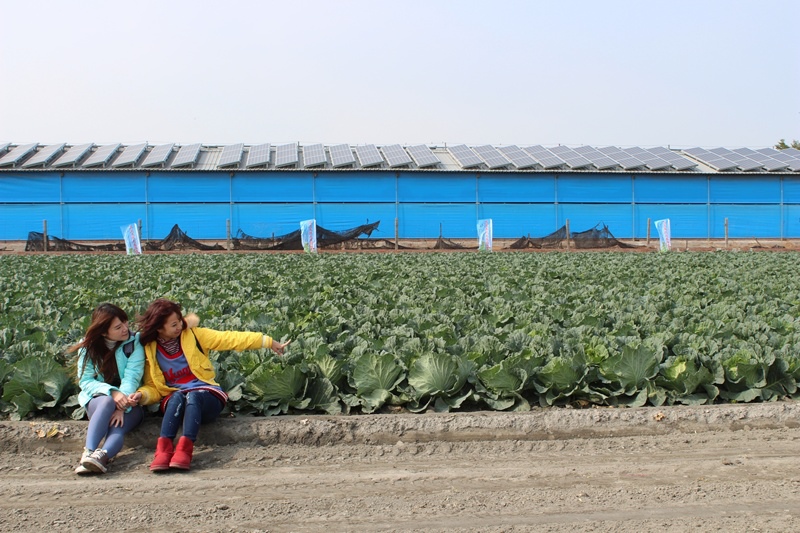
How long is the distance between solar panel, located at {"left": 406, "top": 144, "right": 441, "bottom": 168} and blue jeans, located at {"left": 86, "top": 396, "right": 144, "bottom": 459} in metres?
29.7

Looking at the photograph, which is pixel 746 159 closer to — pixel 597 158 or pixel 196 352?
pixel 597 158

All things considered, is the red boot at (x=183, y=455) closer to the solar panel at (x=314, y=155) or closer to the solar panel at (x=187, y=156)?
the solar panel at (x=314, y=155)

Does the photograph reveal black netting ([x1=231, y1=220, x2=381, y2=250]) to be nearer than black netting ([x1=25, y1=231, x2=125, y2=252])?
No

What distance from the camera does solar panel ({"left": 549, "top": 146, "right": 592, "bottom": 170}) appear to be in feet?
113

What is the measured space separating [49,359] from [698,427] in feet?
15.1

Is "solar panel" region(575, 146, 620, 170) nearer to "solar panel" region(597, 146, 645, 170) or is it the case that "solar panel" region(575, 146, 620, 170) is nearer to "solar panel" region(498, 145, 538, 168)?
"solar panel" region(597, 146, 645, 170)

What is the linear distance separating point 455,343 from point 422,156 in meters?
30.0

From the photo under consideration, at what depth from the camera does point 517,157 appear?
35.9 m

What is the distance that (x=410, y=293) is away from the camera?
1011cm

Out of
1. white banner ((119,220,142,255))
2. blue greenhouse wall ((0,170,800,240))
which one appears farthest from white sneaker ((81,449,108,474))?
blue greenhouse wall ((0,170,800,240))

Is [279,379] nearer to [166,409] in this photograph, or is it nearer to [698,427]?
[166,409]

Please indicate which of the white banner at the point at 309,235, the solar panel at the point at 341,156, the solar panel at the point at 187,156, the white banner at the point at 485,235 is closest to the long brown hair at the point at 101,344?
the white banner at the point at 309,235

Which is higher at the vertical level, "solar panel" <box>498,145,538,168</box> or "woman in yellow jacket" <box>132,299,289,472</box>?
"solar panel" <box>498,145,538,168</box>

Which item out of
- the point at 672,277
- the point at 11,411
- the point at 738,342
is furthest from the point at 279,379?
the point at 672,277
